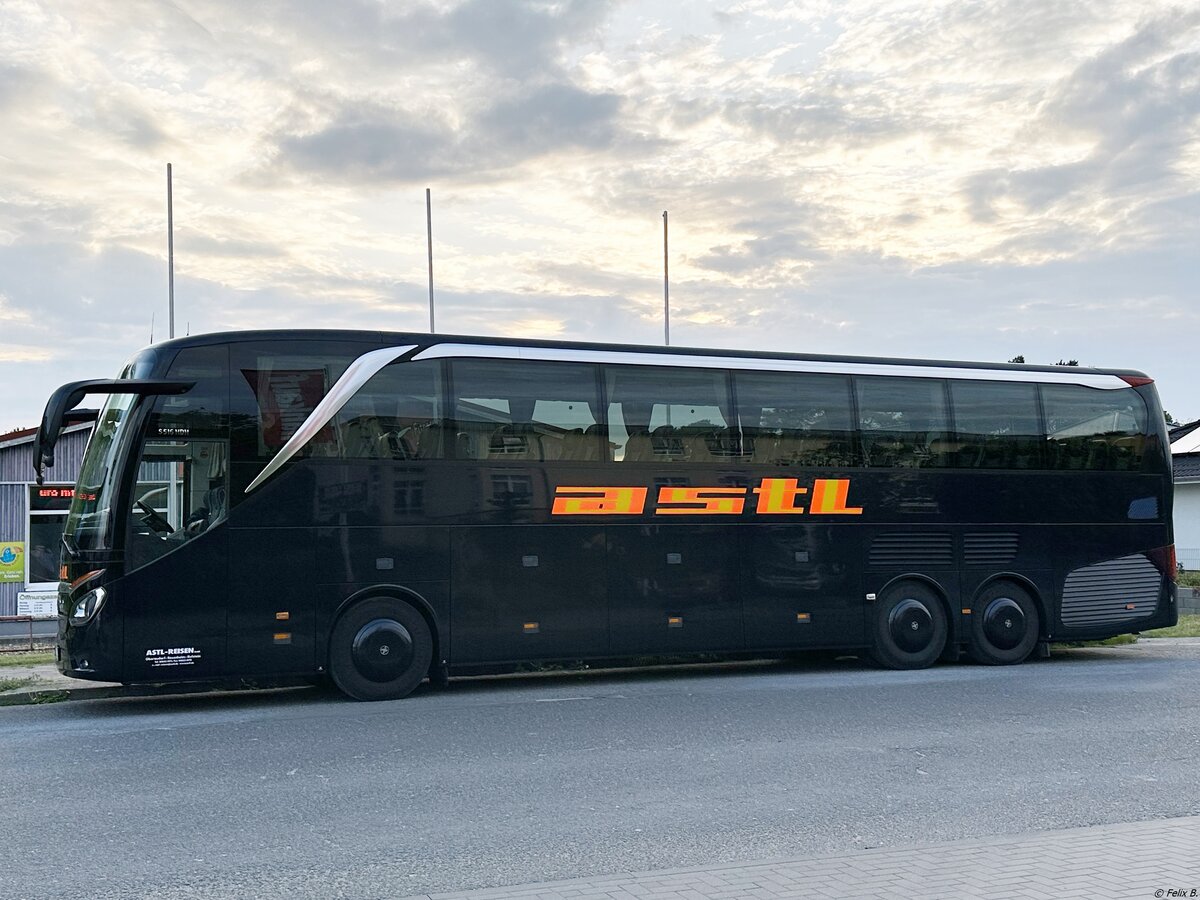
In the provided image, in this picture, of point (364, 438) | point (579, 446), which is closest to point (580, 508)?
point (579, 446)

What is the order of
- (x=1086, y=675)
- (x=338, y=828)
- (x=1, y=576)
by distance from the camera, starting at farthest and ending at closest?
(x=1, y=576)
(x=1086, y=675)
(x=338, y=828)

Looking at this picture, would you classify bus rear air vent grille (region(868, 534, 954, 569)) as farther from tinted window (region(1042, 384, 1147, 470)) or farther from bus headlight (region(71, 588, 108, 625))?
bus headlight (region(71, 588, 108, 625))

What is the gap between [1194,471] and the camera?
4309 centimetres

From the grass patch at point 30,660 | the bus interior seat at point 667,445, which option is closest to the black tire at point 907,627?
the bus interior seat at point 667,445

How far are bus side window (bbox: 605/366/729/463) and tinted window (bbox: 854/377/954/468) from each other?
75.5 inches

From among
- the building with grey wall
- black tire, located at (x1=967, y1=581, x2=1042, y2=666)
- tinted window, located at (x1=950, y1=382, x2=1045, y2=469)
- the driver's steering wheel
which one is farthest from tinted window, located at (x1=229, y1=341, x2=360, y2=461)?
the building with grey wall

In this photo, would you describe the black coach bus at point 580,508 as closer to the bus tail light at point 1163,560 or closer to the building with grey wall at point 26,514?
the bus tail light at point 1163,560

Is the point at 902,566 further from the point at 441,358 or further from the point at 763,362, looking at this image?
the point at 441,358

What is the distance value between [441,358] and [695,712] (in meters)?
4.63

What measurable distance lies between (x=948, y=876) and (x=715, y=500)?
8863mm

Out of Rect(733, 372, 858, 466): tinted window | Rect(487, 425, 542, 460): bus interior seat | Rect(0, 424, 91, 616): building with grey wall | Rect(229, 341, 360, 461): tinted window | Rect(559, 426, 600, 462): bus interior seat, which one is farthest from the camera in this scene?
Rect(0, 424, 91, 616): building with grey wall

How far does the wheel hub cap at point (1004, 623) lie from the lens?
53.9 feet

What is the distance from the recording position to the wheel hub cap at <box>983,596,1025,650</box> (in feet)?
53.9

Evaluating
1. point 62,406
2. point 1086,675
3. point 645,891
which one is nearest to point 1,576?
point 62,406
